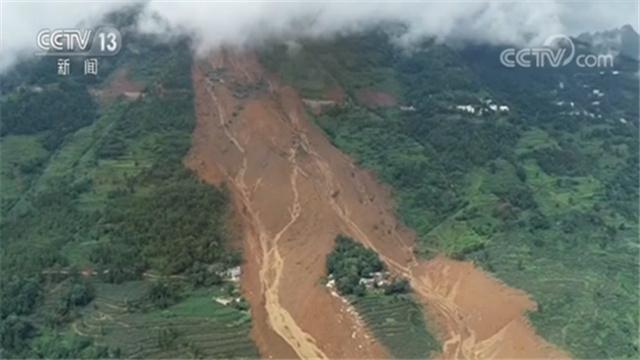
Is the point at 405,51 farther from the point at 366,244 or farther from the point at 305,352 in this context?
the point at 305,352

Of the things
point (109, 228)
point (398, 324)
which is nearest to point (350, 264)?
point (398, 324)

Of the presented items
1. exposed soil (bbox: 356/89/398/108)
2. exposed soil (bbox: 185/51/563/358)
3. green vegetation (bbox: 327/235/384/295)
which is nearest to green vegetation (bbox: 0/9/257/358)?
exposed soil (bbox: 185/51/563/358)

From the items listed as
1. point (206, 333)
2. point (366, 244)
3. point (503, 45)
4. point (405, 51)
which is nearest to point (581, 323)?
point (366, 244)

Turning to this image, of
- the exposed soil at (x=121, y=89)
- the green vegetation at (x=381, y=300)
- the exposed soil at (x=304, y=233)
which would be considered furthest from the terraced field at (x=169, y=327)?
→ the exposed soil at (x=121, y=89)

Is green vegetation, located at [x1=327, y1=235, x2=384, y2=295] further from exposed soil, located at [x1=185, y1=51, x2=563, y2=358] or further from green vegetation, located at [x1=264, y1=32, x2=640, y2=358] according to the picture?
green vegetation, located at [x1=264, y1=32, x2=640, y2=358]

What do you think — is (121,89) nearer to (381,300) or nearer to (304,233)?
(304,233)

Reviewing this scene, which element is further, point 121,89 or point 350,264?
point 121,89
